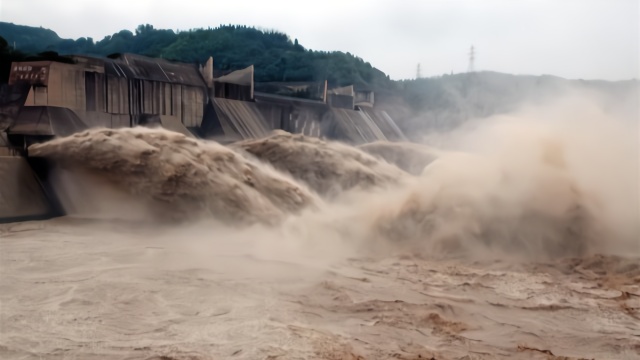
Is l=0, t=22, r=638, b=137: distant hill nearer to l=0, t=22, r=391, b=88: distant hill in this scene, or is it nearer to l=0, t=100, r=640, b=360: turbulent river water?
l=0, t=22, r=391, b=88: distant hill

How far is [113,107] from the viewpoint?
16.9 meters

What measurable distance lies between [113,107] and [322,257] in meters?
12.1

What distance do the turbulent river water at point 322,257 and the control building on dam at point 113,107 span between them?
543 mm

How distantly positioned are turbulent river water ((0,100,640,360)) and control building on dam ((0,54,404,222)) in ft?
1.78

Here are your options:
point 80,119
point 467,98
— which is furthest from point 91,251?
point 467,98

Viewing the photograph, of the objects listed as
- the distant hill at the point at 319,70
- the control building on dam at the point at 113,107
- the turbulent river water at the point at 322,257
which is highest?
the distant hill at the point at 319,70

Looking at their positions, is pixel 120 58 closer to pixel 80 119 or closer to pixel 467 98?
pixel 80 119

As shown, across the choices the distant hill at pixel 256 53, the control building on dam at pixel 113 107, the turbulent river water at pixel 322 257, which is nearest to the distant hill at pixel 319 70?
the distant hill at pixel 256 53

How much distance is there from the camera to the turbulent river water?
3982 mm

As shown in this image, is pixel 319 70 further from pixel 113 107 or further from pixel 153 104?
pixel 113 107

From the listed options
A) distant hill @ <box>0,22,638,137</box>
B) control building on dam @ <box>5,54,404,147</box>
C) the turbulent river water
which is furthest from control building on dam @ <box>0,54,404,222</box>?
distant hill @ <box>0,22,638,137</box>

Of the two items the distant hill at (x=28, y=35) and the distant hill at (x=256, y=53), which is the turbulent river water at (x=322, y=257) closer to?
the distant hill at (x=256, y=53)

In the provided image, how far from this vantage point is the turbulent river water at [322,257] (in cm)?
398

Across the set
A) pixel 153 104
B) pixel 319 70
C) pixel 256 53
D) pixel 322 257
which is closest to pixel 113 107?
pixel 153 104
